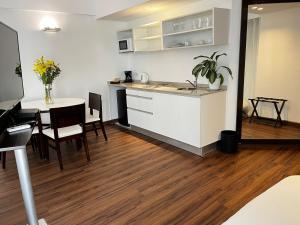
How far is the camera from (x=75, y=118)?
10.0 feet

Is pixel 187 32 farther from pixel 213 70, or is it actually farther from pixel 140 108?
pixel 140 108

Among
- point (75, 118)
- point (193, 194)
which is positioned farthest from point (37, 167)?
point (193, 194)

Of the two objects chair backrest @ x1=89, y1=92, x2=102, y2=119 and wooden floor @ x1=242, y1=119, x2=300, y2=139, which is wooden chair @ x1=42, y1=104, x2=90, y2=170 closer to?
chair backrest @ x1=89, y1=92, x2=102, y2=119

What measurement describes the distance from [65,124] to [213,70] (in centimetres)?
218

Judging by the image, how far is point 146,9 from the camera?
13.0 feet

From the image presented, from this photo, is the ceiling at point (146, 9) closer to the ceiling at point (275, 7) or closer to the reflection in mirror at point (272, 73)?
the ceiling at point (275, 7)

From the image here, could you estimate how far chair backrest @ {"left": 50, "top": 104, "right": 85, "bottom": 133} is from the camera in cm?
288

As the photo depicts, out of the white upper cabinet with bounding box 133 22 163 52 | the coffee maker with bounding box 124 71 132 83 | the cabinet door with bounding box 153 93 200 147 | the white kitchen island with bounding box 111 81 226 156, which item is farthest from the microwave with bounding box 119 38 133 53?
the cabinet door with bounding box 153 93 200 147

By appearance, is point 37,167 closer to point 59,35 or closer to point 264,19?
point 59,35

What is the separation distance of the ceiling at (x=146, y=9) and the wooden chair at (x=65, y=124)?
1963mm

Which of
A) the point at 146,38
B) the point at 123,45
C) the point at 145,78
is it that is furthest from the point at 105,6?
the point at 145,78

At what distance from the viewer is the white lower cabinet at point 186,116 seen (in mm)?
3148

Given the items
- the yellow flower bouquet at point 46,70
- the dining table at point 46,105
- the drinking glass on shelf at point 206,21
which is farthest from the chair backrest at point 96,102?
the drinking glass on shelf at point 206,21

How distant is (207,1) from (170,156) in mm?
2377
